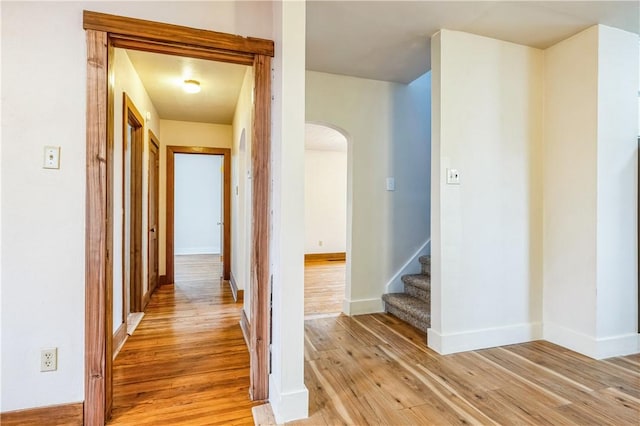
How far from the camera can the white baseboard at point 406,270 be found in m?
3.40

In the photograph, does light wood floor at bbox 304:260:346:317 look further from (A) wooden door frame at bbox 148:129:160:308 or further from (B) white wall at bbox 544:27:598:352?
(B) white wall at bbox 544:27:598:352

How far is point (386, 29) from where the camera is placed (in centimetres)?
236

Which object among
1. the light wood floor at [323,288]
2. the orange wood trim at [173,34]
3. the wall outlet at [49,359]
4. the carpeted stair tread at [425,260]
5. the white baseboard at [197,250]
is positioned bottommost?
the light wood floor at [323,288]

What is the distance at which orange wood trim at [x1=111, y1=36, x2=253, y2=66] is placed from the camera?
1.69m

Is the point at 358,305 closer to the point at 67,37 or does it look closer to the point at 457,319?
the point at 457,319

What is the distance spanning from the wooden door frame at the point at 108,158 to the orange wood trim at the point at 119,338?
0.85 meters

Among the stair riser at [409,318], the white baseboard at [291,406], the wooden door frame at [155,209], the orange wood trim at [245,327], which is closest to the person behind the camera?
the white baseboard at [291,406]

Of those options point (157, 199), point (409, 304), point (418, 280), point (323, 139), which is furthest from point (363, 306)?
point (323, 139)

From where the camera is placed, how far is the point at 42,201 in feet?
5.10

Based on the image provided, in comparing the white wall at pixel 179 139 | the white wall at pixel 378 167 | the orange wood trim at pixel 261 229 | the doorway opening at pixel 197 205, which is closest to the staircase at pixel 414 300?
the white wall at pixel 378 167

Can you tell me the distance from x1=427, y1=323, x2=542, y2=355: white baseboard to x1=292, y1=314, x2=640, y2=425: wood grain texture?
6 cm

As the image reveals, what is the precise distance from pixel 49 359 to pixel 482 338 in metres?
2.74

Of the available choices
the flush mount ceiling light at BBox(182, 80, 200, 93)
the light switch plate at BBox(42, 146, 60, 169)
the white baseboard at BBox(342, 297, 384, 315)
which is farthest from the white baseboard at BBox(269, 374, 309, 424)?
the flush mount ceiling light at BBox(182, 80, 200, 93)

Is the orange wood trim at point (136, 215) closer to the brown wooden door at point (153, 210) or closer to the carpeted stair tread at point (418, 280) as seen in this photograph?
the brown wooden door at point (153, 210)
